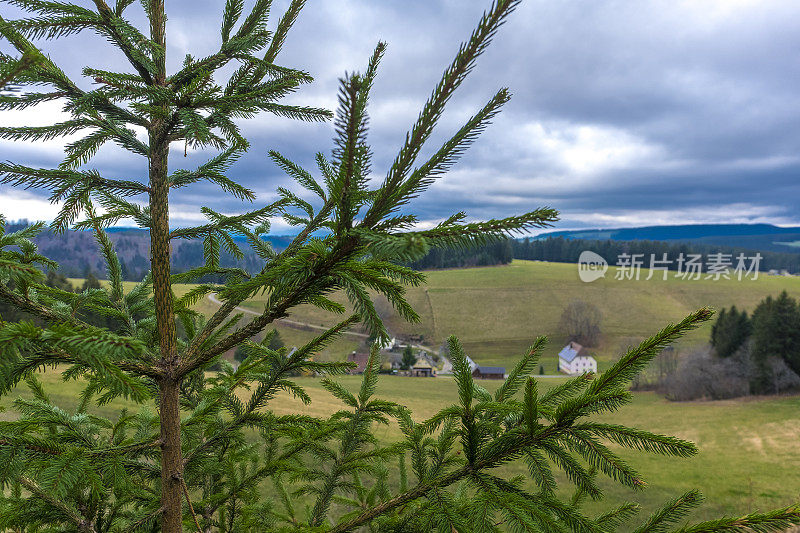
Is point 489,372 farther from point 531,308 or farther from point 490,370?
point 531,308

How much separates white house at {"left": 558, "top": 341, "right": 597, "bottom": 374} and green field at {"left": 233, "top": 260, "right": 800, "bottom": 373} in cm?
221

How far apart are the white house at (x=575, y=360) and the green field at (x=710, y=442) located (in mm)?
18262

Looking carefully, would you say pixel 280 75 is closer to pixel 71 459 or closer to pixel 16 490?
pixel 71 459

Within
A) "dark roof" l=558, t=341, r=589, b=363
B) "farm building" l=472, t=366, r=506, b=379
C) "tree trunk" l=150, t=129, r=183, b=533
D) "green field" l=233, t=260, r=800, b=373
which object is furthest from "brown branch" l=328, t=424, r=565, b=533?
"dark roof" l=558, t=341, r=589, b=363

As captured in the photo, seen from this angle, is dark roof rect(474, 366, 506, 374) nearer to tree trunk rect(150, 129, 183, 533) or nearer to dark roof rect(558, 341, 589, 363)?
dark roof rect(558, 341, 589, 363)

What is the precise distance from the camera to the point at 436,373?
5772 cm

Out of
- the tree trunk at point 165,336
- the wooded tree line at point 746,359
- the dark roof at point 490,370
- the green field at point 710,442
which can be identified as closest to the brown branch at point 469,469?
the tree trunk at point 165,336

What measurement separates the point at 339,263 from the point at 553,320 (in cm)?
7463

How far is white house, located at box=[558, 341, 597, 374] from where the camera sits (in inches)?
2272

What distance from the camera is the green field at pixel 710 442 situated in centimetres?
1827

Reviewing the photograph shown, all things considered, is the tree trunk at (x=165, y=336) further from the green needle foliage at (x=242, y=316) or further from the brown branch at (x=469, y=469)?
the brown branch at (x=469, y=469)

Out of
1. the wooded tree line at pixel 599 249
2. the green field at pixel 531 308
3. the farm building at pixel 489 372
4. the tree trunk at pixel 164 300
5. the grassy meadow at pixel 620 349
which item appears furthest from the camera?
the wooded tree line at pixel 599 249

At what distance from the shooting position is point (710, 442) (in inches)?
1061

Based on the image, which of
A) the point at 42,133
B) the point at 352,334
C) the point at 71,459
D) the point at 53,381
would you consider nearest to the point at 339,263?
the point at 71,459
